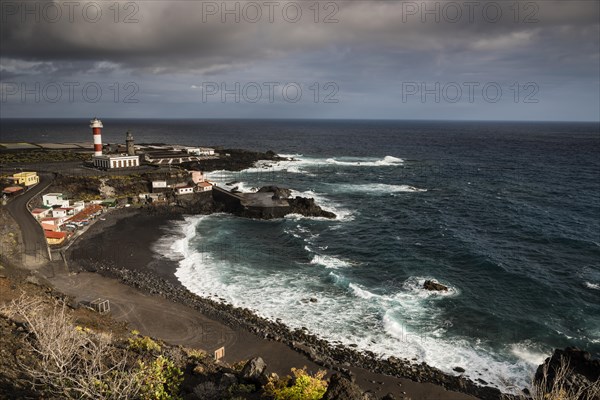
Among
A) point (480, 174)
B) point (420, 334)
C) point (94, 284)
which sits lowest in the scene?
point (420, 334)

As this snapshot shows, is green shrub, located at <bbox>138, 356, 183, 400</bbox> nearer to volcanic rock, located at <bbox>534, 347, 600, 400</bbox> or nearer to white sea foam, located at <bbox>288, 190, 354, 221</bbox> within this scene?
volcanic rock, located at <bbox>534, 347, 600, 400</bbox>

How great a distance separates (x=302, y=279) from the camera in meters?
41.0

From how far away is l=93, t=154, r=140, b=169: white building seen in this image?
272ft

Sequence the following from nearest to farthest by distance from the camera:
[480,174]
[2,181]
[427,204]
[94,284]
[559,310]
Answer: [559,310] < [94,284] < [2,181] < [427,204] < [480,174]

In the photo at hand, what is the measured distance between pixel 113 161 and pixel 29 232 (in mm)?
39338

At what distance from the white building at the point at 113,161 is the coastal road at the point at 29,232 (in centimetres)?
1994

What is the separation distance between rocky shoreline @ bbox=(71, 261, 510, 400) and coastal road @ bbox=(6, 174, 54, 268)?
922cm

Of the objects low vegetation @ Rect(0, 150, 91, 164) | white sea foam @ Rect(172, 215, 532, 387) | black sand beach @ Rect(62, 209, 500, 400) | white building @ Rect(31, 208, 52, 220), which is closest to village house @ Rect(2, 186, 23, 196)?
white building @ Rect(31, 208, 52, 220)

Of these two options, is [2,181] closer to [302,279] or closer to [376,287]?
[302,279]

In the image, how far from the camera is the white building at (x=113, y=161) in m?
82.9

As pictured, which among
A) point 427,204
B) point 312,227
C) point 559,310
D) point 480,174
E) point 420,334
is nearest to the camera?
point 420,334

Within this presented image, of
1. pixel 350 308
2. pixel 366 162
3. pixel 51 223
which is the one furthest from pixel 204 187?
pixel 366 162

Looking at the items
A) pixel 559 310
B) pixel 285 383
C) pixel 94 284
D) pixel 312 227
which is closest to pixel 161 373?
pixel 285 383

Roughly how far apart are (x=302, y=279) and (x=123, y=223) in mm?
30823
